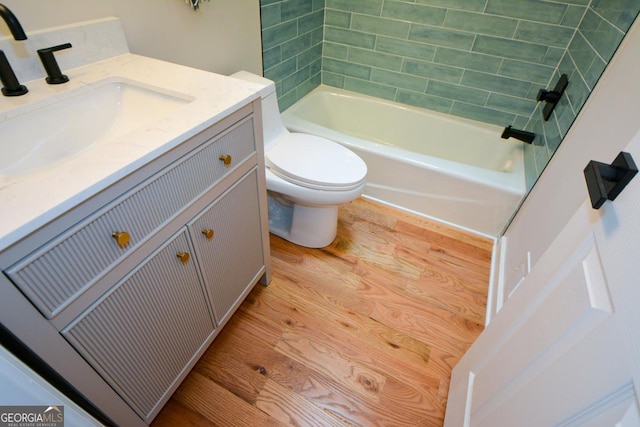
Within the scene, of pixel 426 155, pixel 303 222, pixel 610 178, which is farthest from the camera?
pixel 426 155

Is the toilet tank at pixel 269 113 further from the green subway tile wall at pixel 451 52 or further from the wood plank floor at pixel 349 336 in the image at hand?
the wood plank floor at pixel 349 336

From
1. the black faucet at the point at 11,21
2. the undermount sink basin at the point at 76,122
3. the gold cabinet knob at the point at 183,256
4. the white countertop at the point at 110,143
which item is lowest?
the gold cabinet knob at the point at 183,256

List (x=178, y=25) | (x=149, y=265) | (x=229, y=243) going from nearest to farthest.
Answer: (x=149, y=265), (x=229, y=243), (x=178, y=25)

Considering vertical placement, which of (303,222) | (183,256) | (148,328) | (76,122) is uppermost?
(76,122)

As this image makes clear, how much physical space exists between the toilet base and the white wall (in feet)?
2.29

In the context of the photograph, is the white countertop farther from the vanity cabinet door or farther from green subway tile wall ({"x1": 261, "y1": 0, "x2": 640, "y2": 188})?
green subway tile wall ({"x1": 261, "y1": 0, "x2": 640, "y2": 188})

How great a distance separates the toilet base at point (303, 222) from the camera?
5.07 feet

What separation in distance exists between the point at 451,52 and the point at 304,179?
4.25 ft

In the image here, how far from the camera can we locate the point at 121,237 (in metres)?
0.62

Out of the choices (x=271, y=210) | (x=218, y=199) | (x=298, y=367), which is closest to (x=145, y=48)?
(x=218, y=199)

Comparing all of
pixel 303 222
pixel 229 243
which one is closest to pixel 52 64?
pixel 229 243

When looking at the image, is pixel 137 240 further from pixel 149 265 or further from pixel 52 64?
pixel 52 64

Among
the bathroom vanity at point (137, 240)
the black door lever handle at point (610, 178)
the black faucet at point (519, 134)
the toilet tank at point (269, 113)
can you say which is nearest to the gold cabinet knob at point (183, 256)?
the bathroom vanity at point (137, 240)

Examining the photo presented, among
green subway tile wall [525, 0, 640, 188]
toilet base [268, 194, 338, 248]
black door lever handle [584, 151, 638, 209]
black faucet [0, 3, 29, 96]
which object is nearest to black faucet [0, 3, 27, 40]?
black faucet [0, 3, 29, 96]
